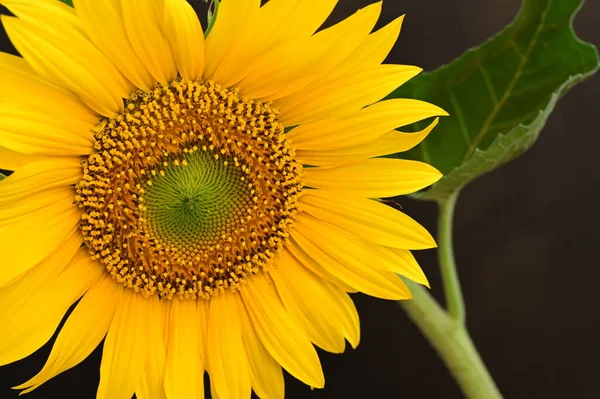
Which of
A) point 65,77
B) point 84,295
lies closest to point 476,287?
point 84,295

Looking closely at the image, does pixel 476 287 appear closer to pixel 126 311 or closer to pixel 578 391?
pixel 578 391

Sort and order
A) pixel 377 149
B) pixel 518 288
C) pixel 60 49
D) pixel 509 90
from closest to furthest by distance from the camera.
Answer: pixel 60 49 → pixel 377 149 → pixel 509 90 → pixel 518 288

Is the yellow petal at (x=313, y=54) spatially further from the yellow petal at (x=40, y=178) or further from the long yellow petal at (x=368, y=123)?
the yellow petal at (x=40, y=178)

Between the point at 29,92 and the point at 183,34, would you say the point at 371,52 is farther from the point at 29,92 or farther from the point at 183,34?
the point at 29,92

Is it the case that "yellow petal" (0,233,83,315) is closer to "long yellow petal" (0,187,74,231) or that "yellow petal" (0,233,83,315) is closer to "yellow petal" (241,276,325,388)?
"long yellow petal" (0,187,74,231)

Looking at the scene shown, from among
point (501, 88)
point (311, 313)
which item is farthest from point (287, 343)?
point (501, 88)

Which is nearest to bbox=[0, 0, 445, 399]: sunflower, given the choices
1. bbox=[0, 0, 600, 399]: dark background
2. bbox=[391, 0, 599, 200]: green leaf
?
bbox=[391, 0, 599, 200]: green leaf

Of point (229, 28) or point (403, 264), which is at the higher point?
point (229, 28)
